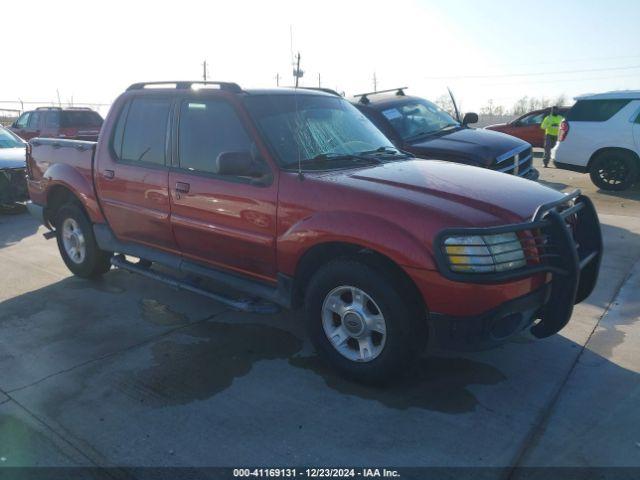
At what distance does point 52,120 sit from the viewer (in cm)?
1516

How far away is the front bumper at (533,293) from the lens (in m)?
3.01

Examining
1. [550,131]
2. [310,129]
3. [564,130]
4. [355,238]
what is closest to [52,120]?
[564,130]

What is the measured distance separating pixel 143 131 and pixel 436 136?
14.1ft

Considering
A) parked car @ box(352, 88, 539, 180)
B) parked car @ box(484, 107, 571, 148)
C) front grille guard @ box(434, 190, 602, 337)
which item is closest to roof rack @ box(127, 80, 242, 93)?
front grille guard @ box(434, 190, 602, 337)

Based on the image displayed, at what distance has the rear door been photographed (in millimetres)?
4543

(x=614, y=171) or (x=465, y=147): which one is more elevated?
(x=465, y=147)

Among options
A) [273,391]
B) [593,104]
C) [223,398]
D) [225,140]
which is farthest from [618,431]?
[593,104]

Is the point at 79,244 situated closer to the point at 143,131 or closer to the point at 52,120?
the point at 143,131

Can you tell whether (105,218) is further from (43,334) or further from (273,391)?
(273,391)

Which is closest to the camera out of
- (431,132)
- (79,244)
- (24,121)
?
(79,244)

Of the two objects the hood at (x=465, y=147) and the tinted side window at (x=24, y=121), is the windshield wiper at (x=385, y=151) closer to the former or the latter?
the hood at (x=465, y=147)

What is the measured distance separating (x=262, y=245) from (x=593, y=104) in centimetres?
940

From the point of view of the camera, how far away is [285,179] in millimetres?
3664

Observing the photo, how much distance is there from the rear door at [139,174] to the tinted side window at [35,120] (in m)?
12.2
